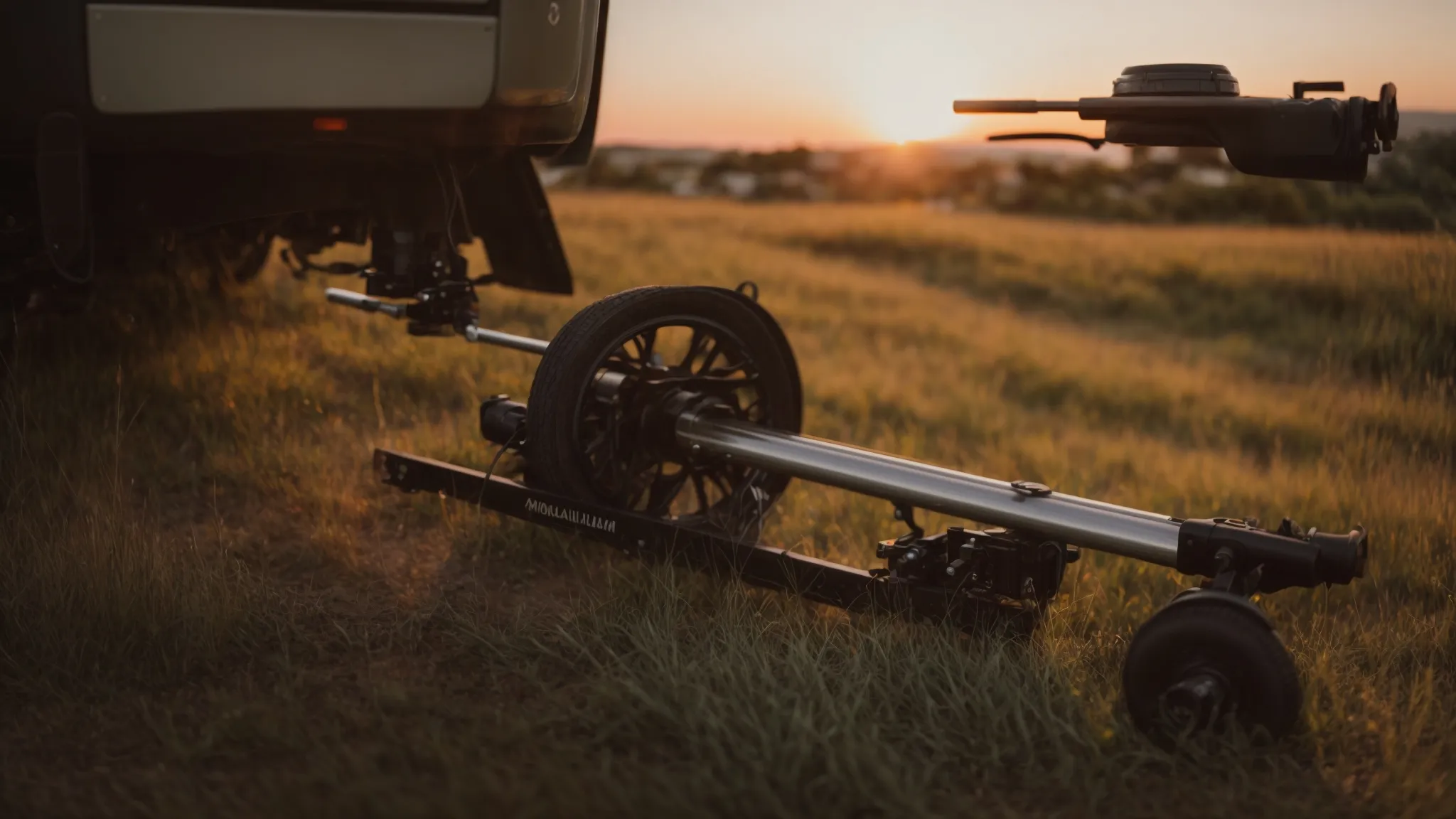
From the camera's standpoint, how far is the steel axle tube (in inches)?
142

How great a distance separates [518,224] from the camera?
18.8ft

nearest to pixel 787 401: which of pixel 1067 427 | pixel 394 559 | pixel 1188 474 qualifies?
pixel 394 559

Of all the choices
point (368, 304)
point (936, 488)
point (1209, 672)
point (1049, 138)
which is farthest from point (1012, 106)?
point (368, 304)

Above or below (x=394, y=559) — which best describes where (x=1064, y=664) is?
above

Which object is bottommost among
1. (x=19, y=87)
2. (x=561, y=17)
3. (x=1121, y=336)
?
(x=1121, y=336)

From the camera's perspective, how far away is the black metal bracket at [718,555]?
3.65m

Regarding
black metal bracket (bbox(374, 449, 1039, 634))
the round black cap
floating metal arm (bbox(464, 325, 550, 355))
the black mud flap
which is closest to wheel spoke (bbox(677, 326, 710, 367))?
black metal bracket (bbox(374, 449, 1039, 634))

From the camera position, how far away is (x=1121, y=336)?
1147 centimetres

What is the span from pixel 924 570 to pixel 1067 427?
→ 13.3ft

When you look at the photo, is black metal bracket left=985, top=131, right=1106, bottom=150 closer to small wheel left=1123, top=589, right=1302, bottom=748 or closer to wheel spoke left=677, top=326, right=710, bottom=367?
wheel spoke left=677, top=326, right=710, bottom=367

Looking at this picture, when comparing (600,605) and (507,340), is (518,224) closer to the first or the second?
(507,340)

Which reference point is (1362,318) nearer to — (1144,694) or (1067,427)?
(1067,427)

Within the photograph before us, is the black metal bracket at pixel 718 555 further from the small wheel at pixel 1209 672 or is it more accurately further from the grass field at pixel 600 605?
the small wheel at pixel 1209 672

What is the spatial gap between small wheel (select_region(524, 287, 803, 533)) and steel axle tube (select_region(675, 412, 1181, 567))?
0.16 meters
